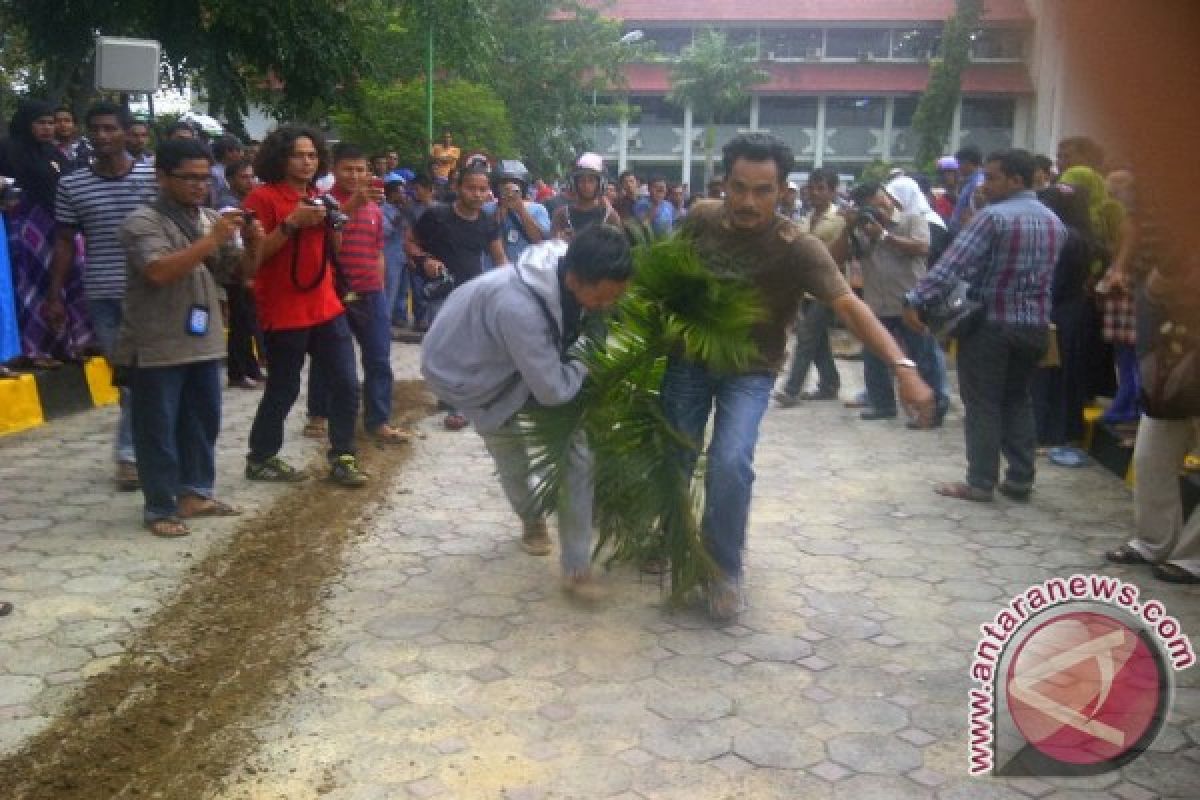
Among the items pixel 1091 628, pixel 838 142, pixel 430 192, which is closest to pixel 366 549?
pixel 1091 628

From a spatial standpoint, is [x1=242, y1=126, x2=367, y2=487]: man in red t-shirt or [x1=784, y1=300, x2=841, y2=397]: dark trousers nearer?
[x1=242, y1=126, x2=367, y2=487]: man in red t-shirt

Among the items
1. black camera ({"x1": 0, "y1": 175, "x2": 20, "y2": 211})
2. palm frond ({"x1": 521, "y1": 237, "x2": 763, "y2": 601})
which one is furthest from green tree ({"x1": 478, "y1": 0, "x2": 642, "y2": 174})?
palm frond ({"x1": 521, "y1": 237, "x2": 763, "y2": 601})

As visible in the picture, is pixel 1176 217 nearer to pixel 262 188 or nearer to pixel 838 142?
pixel 262 188

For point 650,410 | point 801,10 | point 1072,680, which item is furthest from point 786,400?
point 1072,680

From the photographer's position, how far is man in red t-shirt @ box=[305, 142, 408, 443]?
20.2 feet

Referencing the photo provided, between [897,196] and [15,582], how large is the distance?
6098 millimetres

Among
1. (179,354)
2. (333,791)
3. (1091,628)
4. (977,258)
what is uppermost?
(977,258)

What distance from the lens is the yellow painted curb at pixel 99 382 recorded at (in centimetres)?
757

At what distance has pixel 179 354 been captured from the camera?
4836 mm

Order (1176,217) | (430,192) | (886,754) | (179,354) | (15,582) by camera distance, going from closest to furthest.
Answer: (1176,217), (886,754), (15,582), (179,354), (430,192)

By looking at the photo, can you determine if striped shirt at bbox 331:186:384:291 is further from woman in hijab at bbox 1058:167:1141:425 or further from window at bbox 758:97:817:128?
window at bbox 758:97:817:128

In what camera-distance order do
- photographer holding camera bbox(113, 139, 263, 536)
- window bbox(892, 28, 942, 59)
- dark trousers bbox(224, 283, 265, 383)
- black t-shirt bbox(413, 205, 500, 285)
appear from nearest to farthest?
1. window bbox(892, 28, 942, 59)
2. photographer holding camera bbox(113, 139, 263, 536)
3. black t-shirt bbox(413, 205, 500, 285)
4. dark trousers bbox(224, 283, 265, 383)

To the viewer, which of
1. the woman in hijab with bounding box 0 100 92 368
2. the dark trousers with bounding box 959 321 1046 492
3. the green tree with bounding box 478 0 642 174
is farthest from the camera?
the green tree with bounding box 478 0 642 174

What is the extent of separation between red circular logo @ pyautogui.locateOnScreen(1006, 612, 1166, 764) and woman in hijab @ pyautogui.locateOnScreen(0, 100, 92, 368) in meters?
6.10
